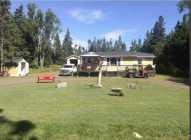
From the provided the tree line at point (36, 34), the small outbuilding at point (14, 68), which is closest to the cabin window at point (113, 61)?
the small outbuilding at point (14, 68)

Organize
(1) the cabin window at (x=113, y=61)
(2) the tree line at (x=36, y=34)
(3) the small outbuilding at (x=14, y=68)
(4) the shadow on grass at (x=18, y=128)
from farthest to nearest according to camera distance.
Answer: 1. (2) the tree line at (x=36, y=34)
2. (1) the cabin window at (x=113, y=61)
3. (3) the small outbuilding at (x=14, y=68)
4. (4) the shadow on grass at (x=18, y=128)

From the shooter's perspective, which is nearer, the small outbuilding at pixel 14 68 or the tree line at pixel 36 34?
the small outbuilding at pixel 14 68

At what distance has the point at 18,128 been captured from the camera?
9.86 metres

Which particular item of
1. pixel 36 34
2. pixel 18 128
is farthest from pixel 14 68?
pixel 18 128

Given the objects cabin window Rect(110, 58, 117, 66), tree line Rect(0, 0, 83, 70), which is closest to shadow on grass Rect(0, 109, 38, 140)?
cabin window Rect(110, 58, 117, 66)

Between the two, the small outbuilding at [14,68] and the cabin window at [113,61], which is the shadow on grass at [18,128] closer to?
the small outbuilding at [14,68]

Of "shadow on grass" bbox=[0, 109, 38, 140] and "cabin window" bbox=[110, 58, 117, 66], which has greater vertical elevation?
"cabin window" bbox=[110, 58, 117, 66]

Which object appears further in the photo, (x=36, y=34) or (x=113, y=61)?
(x=36, y=34)

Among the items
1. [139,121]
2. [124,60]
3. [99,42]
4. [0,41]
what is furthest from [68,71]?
[99,42]

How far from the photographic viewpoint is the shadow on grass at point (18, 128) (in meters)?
9.30

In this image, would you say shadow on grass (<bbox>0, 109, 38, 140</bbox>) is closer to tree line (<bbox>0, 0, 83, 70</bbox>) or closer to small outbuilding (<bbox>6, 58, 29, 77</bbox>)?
small outbuilding (<bbox>6, 58, 29, 77</bbox>)

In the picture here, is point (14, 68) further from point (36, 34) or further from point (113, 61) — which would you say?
point (36, 34)

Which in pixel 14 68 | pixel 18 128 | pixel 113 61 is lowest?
pixel 18 128

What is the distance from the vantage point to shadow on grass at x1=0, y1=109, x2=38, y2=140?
30.5 feet
